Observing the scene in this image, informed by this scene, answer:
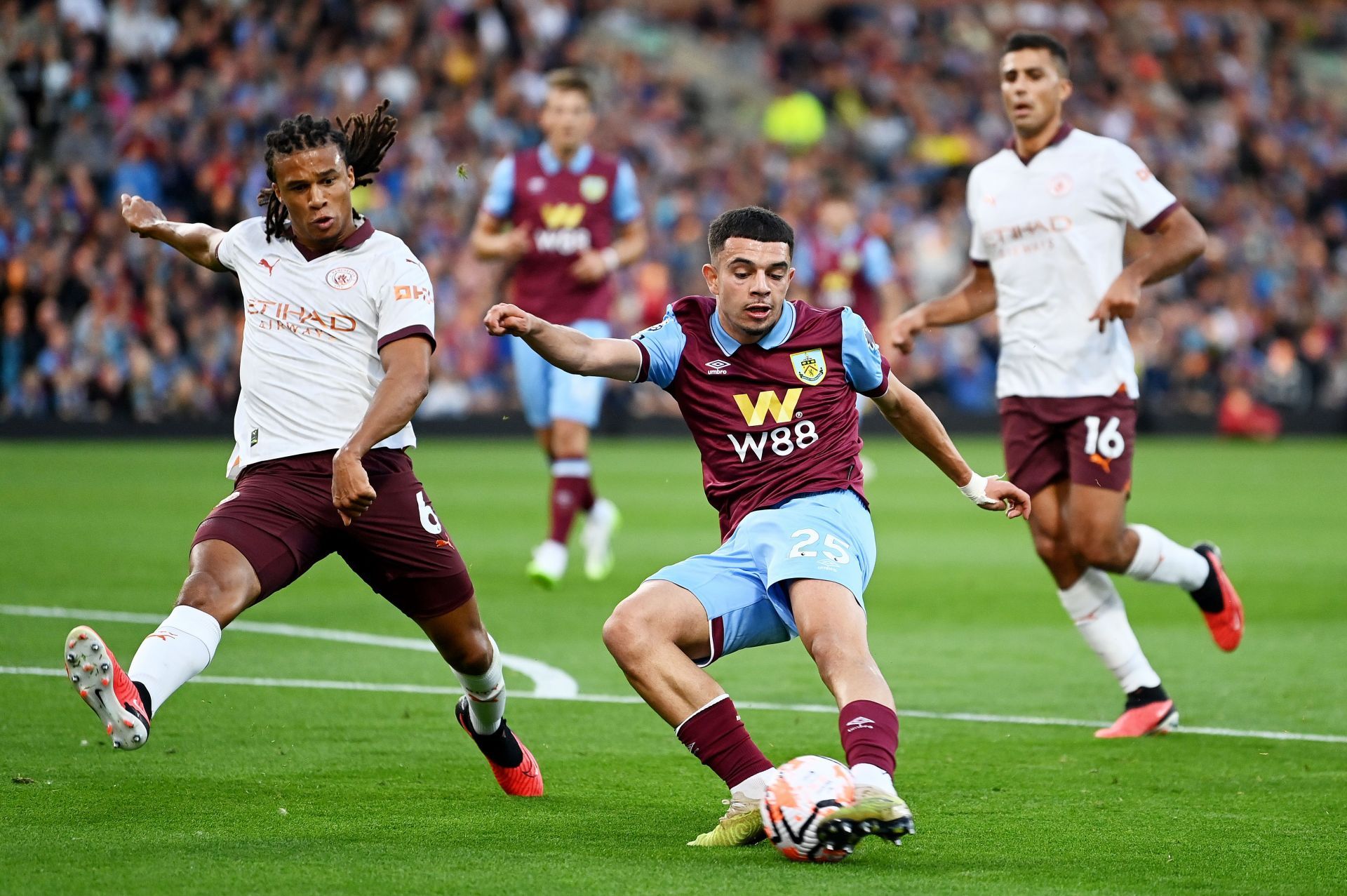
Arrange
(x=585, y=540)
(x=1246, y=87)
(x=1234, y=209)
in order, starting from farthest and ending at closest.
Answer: (x=1246, y=87)
(x=1234, y=209)
(x=585, y=540)

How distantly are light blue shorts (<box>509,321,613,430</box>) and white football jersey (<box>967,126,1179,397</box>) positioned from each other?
3884 mm

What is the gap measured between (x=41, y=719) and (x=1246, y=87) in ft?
99.6

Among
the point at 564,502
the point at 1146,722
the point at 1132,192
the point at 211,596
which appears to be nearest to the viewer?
the point at 211,596

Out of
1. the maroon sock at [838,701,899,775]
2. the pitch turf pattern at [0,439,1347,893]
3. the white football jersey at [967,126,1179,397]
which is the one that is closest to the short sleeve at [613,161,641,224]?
the pitch turf pattern at [0,439,1347,893]

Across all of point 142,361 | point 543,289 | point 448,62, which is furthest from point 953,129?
point 543,289

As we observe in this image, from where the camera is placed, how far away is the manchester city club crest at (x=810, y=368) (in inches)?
213

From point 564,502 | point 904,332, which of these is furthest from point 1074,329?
point 564,502

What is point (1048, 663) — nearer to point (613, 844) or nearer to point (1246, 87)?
point (613, 844)

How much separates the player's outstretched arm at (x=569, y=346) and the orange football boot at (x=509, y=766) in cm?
121

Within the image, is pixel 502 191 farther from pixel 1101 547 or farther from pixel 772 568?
pixel 772 568

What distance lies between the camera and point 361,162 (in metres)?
5.98

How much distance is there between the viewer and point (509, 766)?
560 cm

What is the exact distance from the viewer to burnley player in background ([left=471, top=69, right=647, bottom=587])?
11.1 metres

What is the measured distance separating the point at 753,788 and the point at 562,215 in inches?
290
